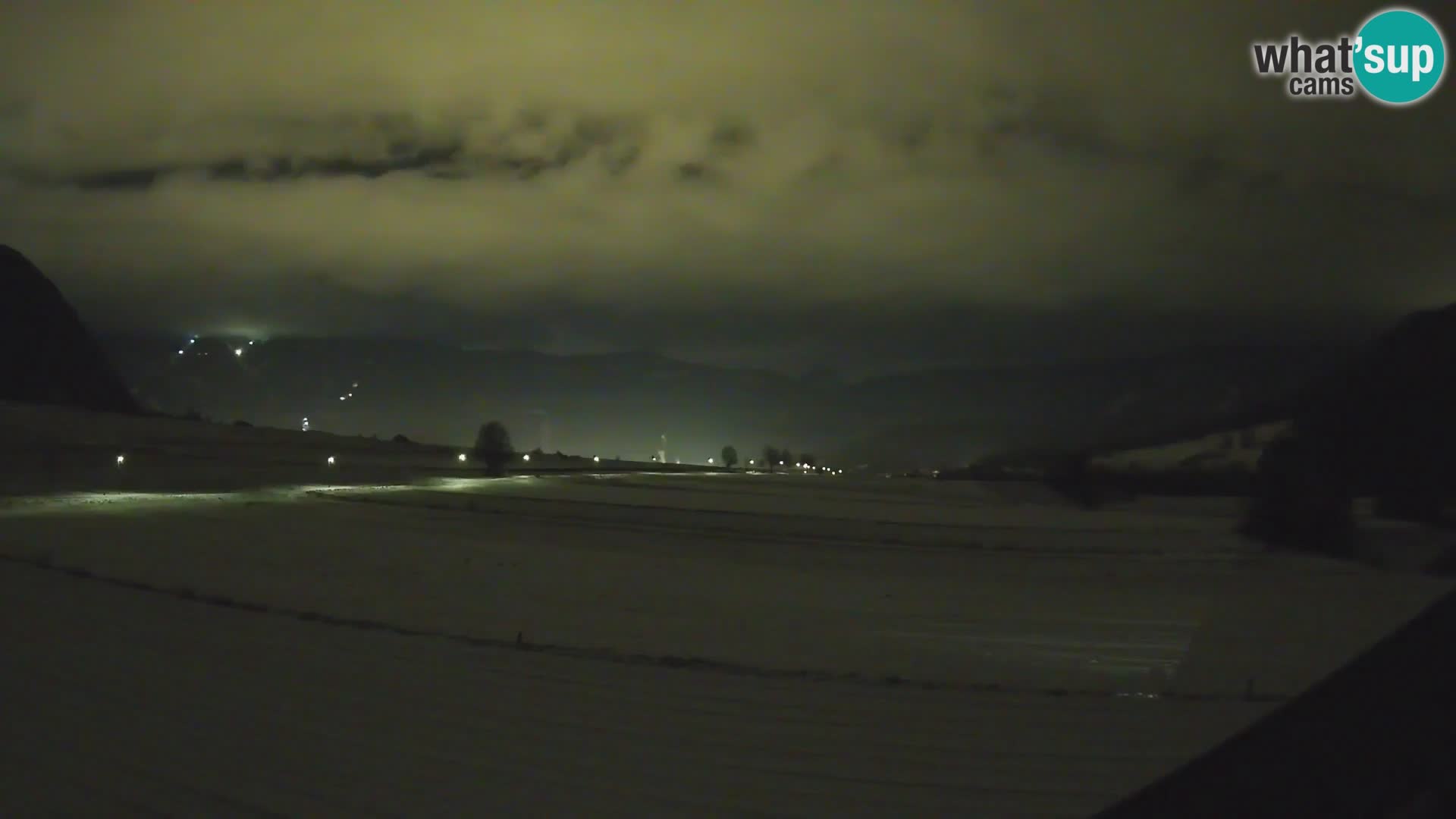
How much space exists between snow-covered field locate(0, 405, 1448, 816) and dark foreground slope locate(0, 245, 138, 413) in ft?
240

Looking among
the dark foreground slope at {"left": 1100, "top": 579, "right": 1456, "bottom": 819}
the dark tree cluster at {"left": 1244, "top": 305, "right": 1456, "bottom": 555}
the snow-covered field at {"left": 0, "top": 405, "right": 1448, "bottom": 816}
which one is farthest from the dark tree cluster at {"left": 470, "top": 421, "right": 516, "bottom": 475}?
the dark foreground slope at {"left": 1100, "top": 579, "right": 1456, "bottom": 819}

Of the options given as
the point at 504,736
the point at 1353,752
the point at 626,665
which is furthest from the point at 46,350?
the point at 1353,752

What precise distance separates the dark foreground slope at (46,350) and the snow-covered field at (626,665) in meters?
73.2

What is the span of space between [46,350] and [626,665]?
9563 centimetres

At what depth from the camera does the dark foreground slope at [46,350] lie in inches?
3226

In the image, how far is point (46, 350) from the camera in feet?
288

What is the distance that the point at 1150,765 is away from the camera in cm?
656

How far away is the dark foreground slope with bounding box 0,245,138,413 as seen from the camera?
81.9 m

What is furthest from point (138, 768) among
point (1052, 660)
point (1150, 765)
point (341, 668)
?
point (1052, 660)

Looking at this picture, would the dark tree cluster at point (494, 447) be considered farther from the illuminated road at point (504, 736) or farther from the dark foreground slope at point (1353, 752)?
the dark foreground slope at point (1353, 752)

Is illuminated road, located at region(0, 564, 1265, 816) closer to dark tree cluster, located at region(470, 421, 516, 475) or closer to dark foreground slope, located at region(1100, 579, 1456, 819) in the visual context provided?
dark foreground slope, located at region(1100, 579, 1456, 819)

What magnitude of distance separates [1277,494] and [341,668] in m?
17.3

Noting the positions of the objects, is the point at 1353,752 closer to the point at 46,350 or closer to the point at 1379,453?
the point at 1379,453

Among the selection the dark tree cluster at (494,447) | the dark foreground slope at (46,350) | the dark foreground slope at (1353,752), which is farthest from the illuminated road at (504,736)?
the dark foreground slope at (46,350)
